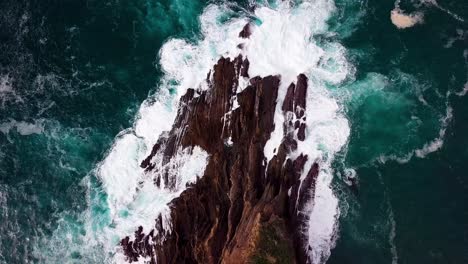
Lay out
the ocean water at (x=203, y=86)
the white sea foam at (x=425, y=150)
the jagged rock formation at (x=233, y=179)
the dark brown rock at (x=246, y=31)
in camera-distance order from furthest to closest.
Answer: the dark brown rock at (x=246, y=31) → the white sea foam at (x=425, y=150) → the ocean water at (x=203, y=86) → the jagged rock formation at (x=233, y=179)

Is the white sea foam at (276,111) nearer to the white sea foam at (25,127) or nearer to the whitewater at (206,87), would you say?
the whitewater at (206,87)

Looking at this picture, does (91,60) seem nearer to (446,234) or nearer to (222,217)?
(222,217)

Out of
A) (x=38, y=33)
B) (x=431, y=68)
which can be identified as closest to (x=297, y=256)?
(x=431, y=68)

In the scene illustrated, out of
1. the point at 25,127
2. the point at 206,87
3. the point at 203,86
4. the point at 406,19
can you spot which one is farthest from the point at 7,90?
the point at 406,19

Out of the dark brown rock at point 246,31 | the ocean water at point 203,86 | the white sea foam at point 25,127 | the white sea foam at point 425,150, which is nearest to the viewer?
the ocean water at point 203,86

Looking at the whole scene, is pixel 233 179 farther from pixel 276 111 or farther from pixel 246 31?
pixel 246 31

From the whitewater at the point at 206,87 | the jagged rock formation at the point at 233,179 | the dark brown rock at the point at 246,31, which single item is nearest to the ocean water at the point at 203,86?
the whitewater at the point at 206,87

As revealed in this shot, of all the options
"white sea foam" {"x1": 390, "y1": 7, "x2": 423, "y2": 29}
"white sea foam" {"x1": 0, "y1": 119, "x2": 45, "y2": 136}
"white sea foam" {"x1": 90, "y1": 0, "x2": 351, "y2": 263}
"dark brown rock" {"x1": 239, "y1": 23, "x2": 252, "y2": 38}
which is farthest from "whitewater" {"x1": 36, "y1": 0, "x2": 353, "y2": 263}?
"white sea foam" {"x1": 0, "y1": 119, "x2": 45, "y2": 136}

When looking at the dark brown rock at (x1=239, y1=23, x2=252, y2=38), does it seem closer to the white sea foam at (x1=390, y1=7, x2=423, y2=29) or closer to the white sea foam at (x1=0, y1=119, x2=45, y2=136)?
the white sea foam at (x1=390, y1=7, x2=423, y2=29)
